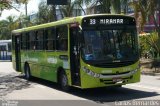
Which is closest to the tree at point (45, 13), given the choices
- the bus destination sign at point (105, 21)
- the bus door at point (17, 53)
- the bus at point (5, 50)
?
the bus at point (5, 50)

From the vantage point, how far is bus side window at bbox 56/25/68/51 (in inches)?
660

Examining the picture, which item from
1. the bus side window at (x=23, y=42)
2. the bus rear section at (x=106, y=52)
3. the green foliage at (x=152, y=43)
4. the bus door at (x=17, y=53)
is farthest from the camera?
the green foliage at (x=152, y=43)

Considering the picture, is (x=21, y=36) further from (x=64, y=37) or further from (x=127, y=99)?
(x=127, y=99)

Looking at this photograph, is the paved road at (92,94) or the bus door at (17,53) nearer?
the paved road at (92,94)

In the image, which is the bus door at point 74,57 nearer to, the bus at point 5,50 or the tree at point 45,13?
the tree at point 45,13

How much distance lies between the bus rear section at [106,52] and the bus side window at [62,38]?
2.77ft

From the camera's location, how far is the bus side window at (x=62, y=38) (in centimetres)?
1677

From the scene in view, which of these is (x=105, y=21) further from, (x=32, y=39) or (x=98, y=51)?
(x=32, y=39)

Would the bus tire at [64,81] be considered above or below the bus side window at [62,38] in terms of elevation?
below

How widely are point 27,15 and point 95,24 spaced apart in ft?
193

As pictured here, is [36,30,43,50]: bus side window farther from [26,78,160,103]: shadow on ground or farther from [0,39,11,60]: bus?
[0,39,11,60]: bus

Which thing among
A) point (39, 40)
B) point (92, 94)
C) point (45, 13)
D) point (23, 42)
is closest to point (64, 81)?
point (92, 94)

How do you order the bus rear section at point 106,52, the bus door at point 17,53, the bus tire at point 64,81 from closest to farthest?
the bus rear section at point 106,52 → the bus tire at point 64,81 → the bus door at point 17,53

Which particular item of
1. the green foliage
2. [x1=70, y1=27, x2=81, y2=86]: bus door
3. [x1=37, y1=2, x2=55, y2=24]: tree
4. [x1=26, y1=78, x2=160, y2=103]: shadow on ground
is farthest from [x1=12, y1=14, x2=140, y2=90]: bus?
[x1=37, y1=2, x2=55, y2=24]: tree
